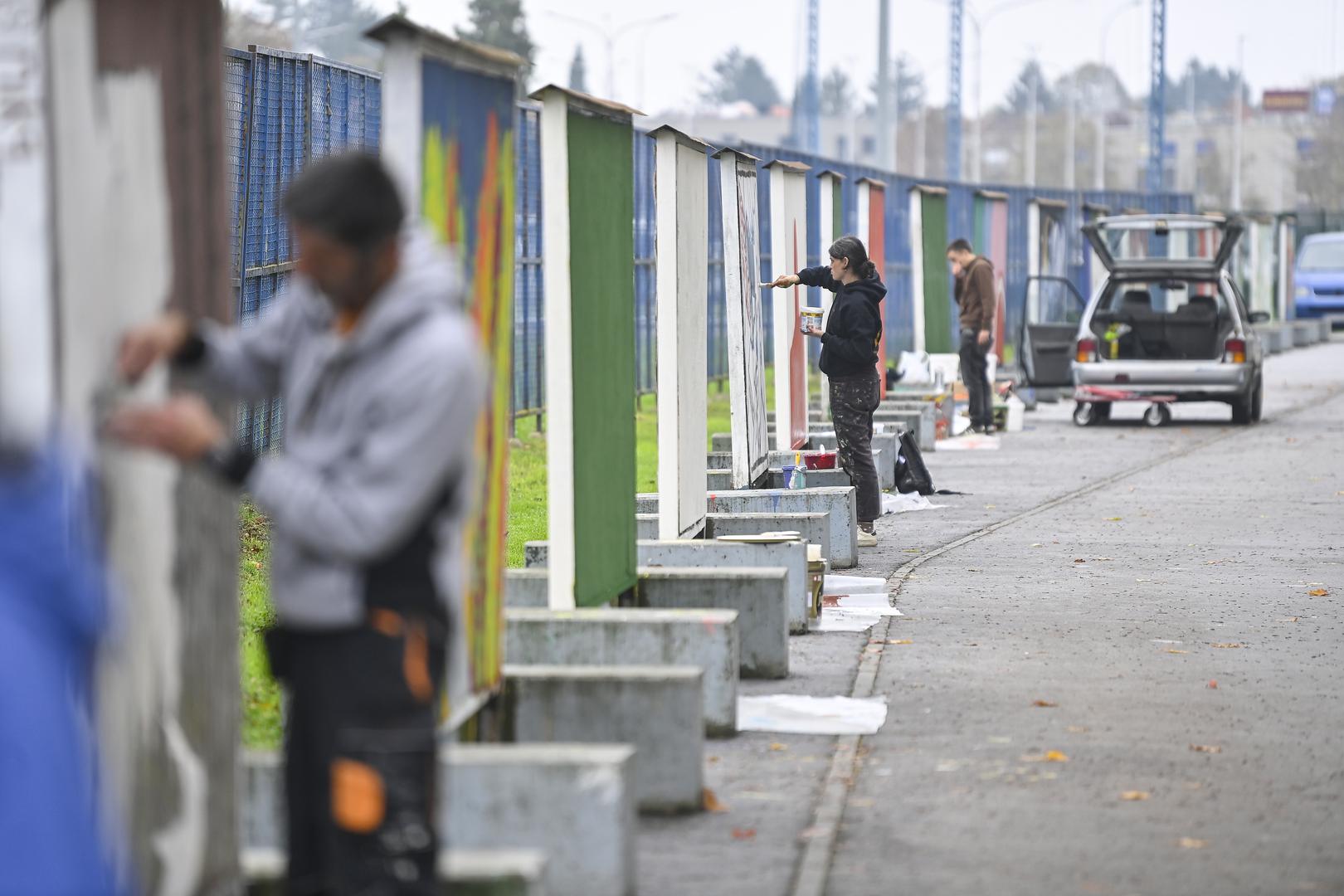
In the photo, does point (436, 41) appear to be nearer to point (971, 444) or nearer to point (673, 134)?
point (673, 134)

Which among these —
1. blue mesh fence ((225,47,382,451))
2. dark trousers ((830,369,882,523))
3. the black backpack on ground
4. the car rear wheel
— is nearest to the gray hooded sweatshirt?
dark trousers ((830,369,882,523))

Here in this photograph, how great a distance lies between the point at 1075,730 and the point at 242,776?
369 cm

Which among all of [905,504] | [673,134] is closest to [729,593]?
[673,134]

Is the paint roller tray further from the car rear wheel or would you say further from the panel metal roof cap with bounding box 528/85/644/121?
the car rear wheel

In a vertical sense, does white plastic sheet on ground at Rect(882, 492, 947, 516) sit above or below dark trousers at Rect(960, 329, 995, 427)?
below

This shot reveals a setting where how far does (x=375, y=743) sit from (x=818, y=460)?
977 cm

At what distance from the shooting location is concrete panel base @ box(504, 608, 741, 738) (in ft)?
24.8

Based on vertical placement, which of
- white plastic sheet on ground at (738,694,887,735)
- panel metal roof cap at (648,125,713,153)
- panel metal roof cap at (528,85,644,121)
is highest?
panel metal roof cap at (648,125,713,153)

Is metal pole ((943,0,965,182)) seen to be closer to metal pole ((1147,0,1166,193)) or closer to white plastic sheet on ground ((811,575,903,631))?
metal pole ((1147,0,1166,193))

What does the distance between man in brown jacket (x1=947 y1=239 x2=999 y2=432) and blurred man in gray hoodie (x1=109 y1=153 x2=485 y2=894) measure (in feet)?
56.8

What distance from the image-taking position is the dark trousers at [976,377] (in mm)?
21359

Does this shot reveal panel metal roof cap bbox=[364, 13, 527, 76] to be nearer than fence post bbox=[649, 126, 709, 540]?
Yes

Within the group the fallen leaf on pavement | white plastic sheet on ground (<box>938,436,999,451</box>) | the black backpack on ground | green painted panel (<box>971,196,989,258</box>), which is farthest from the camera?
green painted panel (<box>971,196,989,258</box>)

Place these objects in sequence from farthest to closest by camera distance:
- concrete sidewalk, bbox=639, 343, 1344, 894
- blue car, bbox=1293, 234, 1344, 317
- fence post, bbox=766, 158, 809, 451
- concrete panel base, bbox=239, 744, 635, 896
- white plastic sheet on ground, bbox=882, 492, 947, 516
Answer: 1. blue car, bbox=1293, 234, 1344, 317
2. white plastic sheet on ground, bbox=882, 492, 947, 516
3. fence post, bbox=766, 158, 809, 451
4. concrete sidewalk, bbox=639, 343, 1344, 894
5. concrete panel base, bbox=239, 744, 635, 896
